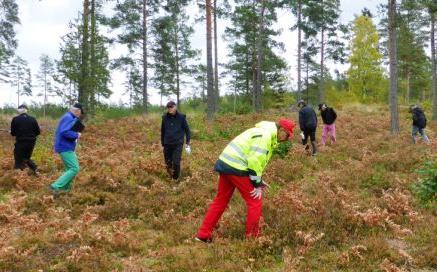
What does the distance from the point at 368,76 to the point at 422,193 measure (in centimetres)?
3969

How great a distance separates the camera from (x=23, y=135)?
11930 millimetres

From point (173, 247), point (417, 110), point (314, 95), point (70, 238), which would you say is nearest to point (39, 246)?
point (70, 238)

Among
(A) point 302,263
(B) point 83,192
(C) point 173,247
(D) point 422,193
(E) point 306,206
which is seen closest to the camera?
(A) point 302,263

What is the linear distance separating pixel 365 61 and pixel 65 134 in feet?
135

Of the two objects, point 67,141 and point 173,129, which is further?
point 173,129

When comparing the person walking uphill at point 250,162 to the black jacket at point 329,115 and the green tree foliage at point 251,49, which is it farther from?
the green tree foliage at point 251,49

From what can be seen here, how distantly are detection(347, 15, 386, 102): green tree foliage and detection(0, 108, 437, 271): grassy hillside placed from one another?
33.0 m

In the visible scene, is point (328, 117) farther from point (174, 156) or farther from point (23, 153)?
point (23, 153)

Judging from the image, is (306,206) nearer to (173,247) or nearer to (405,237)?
(405,237)

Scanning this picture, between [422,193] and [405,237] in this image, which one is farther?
[422,193]

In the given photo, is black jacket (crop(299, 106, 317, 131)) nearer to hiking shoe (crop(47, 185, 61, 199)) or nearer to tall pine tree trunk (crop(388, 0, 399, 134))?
tall pine tree trunk (crop(388, 0, 399, 134))

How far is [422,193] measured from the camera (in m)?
9.41

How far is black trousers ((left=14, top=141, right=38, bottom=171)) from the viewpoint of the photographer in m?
12.0

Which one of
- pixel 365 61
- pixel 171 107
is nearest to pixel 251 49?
pixel 365 61
